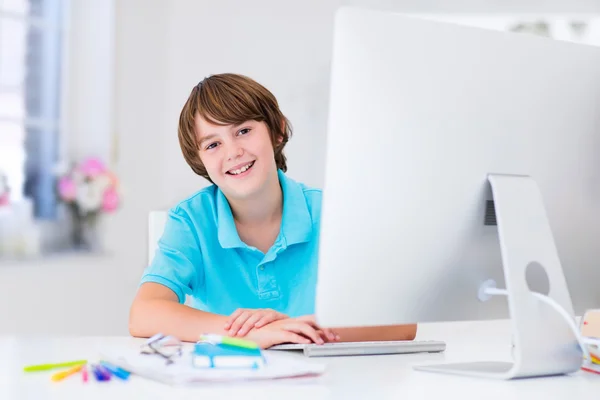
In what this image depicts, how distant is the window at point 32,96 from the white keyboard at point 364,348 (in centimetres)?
223

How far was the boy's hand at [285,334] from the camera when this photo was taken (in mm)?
1166

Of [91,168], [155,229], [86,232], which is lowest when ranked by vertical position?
[155,229]

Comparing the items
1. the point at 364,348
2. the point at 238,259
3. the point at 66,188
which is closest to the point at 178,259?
the point at 238,259

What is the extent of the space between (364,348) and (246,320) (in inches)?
7.5

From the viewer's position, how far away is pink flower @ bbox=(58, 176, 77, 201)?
315 cm

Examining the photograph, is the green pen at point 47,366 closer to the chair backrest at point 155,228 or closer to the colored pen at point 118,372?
the colored pen at point 118,372

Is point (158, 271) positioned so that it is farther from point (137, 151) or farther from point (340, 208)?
point (137, 151)

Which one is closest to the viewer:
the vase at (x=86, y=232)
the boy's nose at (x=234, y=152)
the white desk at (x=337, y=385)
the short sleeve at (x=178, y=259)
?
the white desk at (x=337, y=385)

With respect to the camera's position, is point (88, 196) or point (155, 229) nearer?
point (155, 229)

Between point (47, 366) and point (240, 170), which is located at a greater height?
point (240, 170)

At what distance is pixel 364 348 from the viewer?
3.80ft

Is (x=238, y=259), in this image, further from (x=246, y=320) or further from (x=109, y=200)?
(x=109, y=200)

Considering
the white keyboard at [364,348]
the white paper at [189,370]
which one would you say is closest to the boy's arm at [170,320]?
the white keyboard at [364,348]

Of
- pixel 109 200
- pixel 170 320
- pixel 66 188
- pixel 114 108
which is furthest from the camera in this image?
pixel 114 108
